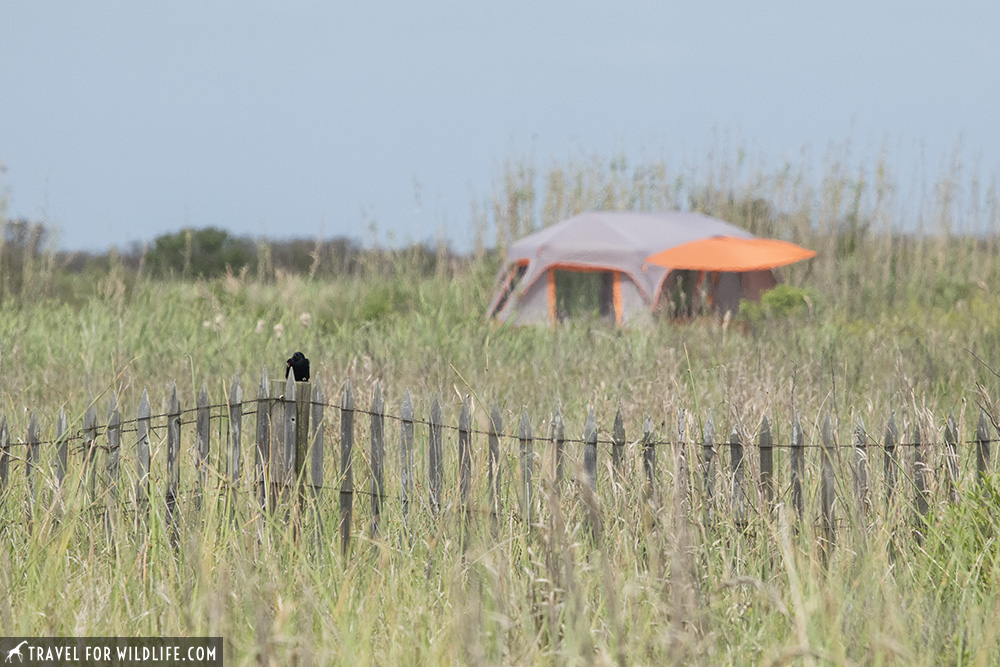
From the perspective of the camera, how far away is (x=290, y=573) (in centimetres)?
284

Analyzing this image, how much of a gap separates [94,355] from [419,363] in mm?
2665

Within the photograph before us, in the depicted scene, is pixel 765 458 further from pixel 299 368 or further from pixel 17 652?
pixel 17 652

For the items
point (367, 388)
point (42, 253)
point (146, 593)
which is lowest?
point (146, 593)

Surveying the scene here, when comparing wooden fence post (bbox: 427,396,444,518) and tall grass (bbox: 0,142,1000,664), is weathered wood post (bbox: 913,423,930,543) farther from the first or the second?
wooden fence post (bbox: 427,396,444,518)

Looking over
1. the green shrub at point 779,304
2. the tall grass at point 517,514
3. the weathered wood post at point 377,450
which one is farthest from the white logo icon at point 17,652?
the green shrub at point 779,304

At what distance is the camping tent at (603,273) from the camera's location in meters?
10.6

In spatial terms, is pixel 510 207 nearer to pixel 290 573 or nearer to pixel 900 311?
pixel 900 311

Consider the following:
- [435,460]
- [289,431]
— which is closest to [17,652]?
[289,431]

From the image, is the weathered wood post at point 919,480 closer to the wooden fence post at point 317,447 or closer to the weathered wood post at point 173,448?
the wooden fence post at point 317,447

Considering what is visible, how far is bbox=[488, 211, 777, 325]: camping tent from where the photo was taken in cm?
1058

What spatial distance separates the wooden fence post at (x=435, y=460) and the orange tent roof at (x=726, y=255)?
709 cm

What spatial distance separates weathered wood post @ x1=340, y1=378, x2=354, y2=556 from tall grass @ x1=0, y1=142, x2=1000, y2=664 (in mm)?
108

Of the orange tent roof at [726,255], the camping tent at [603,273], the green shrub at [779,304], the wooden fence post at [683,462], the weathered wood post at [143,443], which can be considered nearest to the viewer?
the wooden fence post at [683,462]

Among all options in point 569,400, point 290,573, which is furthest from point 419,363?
point 290,573
